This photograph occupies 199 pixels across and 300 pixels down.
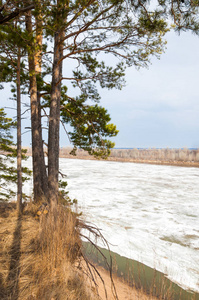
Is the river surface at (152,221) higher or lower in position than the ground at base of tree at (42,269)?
lower

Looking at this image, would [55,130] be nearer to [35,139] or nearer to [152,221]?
[35,139]

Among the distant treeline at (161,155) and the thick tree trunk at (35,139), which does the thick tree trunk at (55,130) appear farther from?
the distant treeline at (161,155)

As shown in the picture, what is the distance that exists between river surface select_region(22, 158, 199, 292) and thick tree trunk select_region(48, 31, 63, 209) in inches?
38.8

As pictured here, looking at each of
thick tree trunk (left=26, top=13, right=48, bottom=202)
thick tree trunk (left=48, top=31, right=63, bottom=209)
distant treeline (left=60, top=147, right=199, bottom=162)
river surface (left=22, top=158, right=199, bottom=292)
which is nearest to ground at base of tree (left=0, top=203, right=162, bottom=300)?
river surface (left=22, top=158, right=199, bottom=292)

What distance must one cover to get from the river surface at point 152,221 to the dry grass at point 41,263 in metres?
1.03

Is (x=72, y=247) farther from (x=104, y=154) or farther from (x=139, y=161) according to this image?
(x=139, y=161)

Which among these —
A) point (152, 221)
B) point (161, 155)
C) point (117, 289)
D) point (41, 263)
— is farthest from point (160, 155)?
point (41, 263)

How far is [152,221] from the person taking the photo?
6949 mm

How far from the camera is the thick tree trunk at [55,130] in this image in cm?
525

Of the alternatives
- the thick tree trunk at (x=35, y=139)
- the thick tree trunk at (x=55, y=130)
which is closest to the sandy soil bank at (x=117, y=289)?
the thick tree trunk at (x=55, y=130)

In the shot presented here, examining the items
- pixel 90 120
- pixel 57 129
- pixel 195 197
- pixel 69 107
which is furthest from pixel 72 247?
pixel 195 197

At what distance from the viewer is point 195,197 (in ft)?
33.1

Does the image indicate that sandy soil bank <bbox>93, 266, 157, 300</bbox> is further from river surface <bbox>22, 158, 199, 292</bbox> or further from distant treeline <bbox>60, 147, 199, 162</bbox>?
distant treeline <bbox>60, 147, 199, 162</bbox>

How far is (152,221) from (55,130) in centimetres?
442
